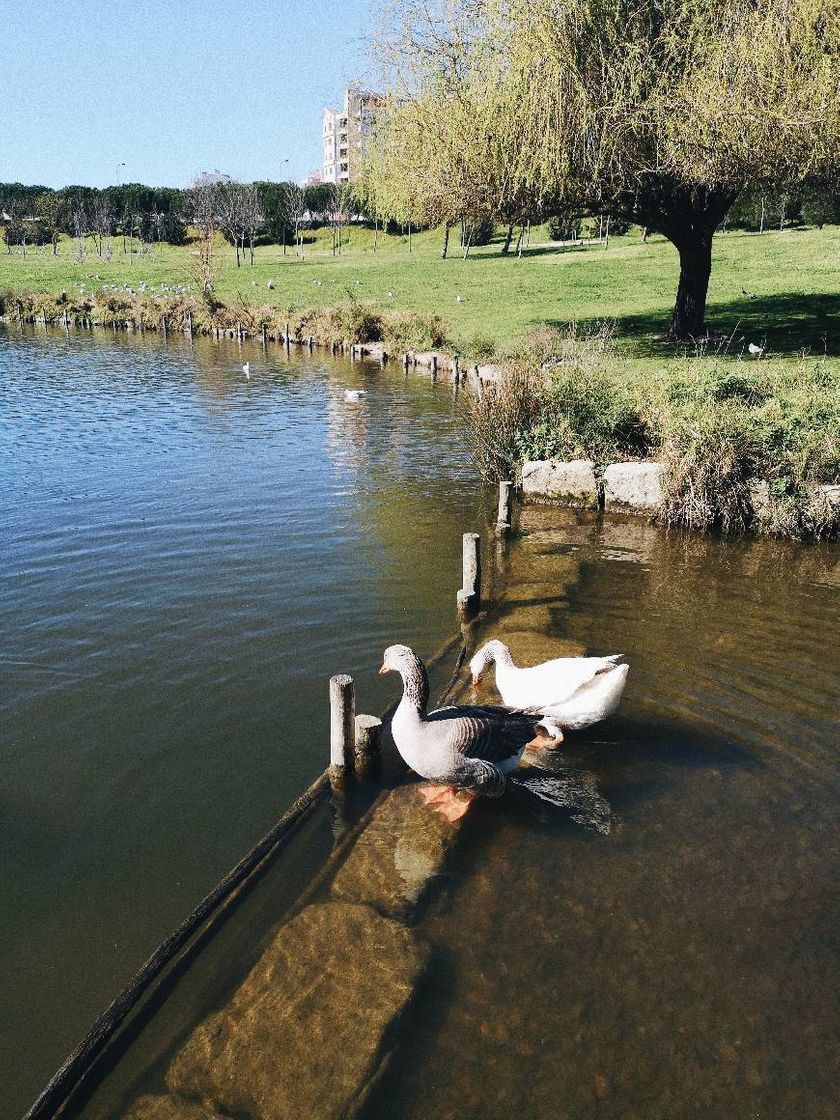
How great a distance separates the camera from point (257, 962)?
6.31 meters

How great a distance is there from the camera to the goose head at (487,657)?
980 centimetres

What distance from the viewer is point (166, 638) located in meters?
11.4

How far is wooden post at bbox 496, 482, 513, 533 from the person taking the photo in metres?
15.3

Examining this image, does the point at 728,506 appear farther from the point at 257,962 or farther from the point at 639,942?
the point at 257,962

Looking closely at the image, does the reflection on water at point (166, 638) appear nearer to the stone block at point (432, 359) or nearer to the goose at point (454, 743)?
the goose at point (454, 743)

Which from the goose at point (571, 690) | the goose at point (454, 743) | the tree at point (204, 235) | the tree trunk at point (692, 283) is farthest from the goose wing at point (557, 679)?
the tree at point (204, 235)

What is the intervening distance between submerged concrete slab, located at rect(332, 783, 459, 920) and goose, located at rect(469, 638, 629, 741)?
1.63 meters

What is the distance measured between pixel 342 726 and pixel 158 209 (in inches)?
3998

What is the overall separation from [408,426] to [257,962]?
1956cm

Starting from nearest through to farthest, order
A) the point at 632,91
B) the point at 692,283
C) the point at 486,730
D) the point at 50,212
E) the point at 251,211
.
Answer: the point at 486,730, the point at 632,91, the point at 692,283, the point at 251,211, the point at 50,212

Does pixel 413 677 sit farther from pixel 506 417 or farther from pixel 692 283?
pixel 692 283

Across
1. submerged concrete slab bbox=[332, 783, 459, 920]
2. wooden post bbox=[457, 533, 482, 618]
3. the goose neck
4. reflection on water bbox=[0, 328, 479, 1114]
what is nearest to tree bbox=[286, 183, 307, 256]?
reflection on water bbox=[0, 328, 479, 1114]

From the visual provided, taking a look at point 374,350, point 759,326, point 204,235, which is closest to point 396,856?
point 759,326

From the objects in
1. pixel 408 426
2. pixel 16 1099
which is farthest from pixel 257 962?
pixel 408 426
